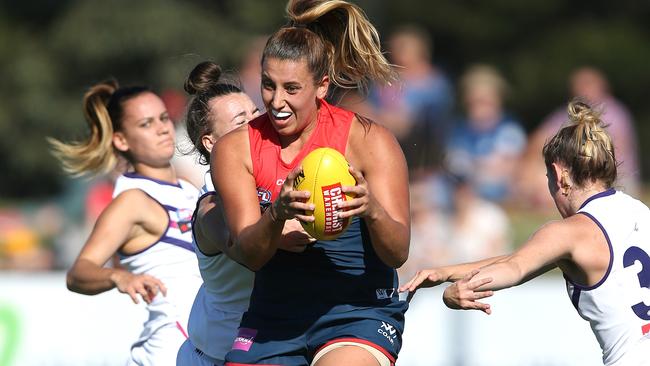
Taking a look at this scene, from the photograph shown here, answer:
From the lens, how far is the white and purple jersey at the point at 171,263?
19.7ft

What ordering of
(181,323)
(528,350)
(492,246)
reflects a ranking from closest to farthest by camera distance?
(181,323) → (528,350) → (492,246)

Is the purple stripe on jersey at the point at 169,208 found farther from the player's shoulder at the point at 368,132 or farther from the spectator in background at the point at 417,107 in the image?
the spectator in background at the point at 417,107

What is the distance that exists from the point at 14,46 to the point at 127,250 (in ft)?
62.1

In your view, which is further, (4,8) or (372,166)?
(4,8)

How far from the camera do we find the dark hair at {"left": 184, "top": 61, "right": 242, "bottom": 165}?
541 centimetres

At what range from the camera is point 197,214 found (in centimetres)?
A: 504

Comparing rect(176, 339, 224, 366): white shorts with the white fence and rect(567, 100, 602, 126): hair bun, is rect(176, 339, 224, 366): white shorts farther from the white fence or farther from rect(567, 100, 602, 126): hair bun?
the white fence

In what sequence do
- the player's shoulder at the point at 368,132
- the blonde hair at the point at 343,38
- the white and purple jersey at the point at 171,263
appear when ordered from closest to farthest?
the player's shoulder at the point at 368,132 < the blonde hair at the point at 343,38 < the white and purple jersey at the point at 171,263

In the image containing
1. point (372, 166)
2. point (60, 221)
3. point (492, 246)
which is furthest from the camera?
point (60, 221)

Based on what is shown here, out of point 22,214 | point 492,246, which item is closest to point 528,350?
point 492,246

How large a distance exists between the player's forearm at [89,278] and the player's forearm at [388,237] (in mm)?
1713

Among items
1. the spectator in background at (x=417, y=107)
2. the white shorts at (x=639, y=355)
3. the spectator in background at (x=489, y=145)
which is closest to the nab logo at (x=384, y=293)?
the white shorts at (x=639, y=355)

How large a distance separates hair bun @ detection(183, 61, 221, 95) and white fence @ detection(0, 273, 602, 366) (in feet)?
11.3

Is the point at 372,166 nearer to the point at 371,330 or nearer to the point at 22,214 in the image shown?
the point at 371,330
